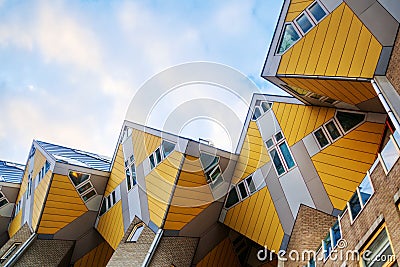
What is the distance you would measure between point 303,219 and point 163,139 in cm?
666

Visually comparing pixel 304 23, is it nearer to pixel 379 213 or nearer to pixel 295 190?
pixel 295 190

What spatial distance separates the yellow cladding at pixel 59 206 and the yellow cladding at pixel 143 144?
12.4 ft

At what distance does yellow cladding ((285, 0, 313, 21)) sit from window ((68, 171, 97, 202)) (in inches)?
491

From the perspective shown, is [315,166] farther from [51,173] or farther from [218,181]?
[51,173]

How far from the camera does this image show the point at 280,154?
13344mm

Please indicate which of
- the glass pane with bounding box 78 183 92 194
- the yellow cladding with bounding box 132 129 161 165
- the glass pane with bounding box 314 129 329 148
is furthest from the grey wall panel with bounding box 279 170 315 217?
the glass pane with bounding box 78 183 92 194

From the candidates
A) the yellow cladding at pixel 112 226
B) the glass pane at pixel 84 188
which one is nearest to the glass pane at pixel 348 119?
the yellow cladding at pixel 112 226

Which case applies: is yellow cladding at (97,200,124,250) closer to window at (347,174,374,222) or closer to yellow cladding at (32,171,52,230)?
yellow cladding at (32,171,52,230)

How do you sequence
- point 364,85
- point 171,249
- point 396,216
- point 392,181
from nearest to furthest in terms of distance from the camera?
point 396,216 < point 392,181 < point 364,85 < point 171,249

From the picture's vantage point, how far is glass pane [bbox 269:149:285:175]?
13079mm

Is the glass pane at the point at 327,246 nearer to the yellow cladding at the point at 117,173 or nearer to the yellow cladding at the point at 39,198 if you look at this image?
the yellow cladding at the point at 117,173

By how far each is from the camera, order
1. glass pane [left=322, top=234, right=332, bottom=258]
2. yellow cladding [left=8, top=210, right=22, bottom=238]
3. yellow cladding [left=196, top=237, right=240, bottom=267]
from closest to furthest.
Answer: glass pane [left=322, top=234, right=332, bottom=258] < yellow cladding [left=196, top=237, right=240, bottom=267] < yellow cladding [left=8, top=210, right=22, bottom=238]

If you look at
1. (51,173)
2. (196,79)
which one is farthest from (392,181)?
(51,173)

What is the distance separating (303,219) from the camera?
11.7m
